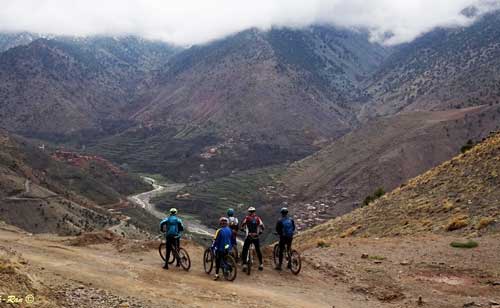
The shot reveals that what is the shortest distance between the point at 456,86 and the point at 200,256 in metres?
193

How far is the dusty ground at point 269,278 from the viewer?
15988 millimetres

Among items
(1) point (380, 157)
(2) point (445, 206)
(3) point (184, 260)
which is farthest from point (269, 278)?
(1) point (380, 157)

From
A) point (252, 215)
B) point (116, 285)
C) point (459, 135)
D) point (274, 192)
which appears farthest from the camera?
point (274, 192)

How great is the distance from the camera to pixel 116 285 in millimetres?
16844

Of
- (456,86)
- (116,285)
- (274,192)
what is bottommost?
(116,285)

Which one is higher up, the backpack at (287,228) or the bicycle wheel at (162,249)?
the backpack at (287,228)

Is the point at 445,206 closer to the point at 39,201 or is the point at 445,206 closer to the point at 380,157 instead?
the point at 39,201

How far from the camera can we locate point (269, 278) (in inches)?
789

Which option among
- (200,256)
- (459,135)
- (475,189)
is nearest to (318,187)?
(459,135)

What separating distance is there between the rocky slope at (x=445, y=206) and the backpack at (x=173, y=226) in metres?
15.3

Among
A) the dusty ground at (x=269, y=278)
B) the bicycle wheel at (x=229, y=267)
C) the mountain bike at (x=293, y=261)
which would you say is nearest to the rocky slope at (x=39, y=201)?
the dusty ground at (x=269, y=278)

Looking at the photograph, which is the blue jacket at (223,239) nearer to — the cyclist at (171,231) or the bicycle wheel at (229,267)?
the bicycle wheel at (229,267)

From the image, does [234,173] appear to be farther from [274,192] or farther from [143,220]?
[143,220]

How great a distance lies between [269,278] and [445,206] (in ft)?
54.0
